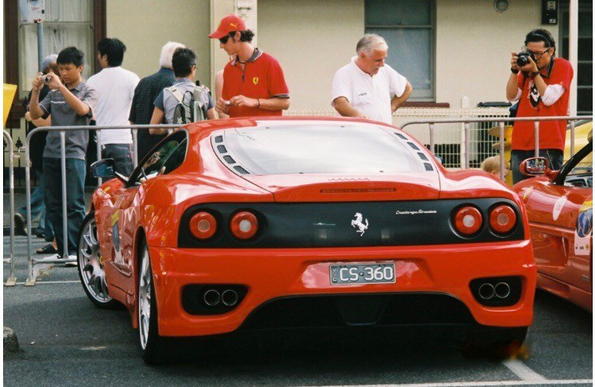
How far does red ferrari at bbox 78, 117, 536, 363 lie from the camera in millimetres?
5414

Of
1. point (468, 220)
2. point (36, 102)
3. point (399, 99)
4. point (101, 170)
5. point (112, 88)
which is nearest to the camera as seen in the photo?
point (468, 220)

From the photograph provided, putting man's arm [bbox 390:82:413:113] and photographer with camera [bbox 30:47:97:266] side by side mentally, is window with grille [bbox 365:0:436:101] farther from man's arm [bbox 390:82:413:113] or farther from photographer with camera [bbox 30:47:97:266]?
photographer with camera [bbox 30:47:97:266]

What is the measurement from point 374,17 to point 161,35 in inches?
147

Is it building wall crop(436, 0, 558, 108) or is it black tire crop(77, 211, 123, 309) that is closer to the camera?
black tire crop(77, 211, 123, 309)

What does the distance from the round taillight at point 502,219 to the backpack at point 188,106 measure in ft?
14.9

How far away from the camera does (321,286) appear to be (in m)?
5.39

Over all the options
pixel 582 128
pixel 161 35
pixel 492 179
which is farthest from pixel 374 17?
pixel 492 179

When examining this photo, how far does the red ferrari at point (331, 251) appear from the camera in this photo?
5.41 metres

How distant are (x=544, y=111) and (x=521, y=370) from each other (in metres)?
4.59

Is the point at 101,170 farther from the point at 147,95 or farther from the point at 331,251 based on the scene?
the point at 147,95

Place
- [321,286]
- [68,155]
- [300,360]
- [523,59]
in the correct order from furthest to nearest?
1. [68,155]
2. [523,59]
3. [300,360]
4. [321,286]

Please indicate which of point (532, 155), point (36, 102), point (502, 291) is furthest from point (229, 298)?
point (36, 102)

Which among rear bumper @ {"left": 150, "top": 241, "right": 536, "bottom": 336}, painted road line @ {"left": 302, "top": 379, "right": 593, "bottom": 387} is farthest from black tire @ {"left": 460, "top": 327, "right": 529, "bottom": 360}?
painted road line @ {"left": 302, "top": 379, "right": 593, "bottom": 387}

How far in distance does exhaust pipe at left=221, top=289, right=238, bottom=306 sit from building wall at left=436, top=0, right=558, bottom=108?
16340 mm
